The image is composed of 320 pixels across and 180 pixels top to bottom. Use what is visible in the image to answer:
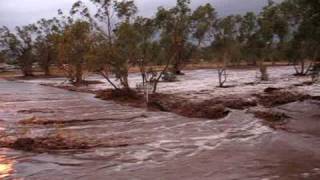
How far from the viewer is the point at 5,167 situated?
14.1m

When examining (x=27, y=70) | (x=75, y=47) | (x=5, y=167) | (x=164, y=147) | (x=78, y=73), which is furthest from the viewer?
(x=27, y=70)

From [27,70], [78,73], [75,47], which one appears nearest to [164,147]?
[75,47]

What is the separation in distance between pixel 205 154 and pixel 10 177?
18.0 ft

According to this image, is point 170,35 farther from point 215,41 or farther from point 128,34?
point 215,41

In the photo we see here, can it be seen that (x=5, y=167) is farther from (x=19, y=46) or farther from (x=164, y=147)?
(x=19, y=46)

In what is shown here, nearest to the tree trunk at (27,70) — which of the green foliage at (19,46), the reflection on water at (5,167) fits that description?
the green foliage at (19,46)

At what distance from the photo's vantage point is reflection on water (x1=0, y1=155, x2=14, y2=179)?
13.2 meters

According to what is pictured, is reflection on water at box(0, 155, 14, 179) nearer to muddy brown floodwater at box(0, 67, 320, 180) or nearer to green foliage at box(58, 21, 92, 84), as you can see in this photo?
muddy brown floodwater at box(0, 67, 320, 180)

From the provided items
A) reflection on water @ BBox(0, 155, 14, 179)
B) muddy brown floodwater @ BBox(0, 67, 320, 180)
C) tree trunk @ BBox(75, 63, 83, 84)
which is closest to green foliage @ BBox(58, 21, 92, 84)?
tree trunk @ BBox(75, 63, 83, 84)

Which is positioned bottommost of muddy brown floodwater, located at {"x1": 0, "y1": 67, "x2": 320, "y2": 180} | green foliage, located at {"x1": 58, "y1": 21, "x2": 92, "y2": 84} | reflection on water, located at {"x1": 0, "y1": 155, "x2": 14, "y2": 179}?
muddy brown floodwater, located at {"x1": 0, "y1": 67, "x2": 320, "y2": 180}

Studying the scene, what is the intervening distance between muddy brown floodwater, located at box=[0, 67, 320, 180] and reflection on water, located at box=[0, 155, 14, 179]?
2 cm

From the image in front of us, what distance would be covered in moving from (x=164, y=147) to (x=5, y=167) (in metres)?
4.92

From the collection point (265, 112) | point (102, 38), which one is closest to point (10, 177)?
point (265, 112)

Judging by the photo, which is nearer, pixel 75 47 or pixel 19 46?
pixel 75 47
